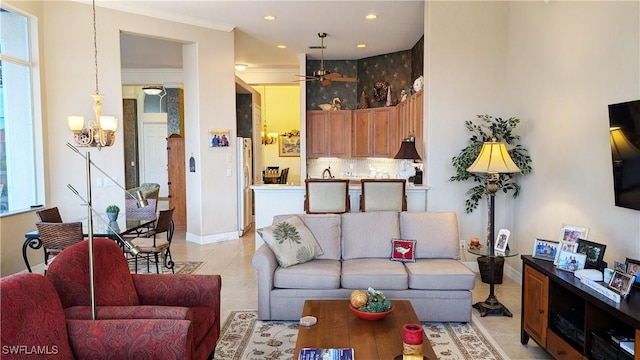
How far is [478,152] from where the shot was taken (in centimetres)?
479

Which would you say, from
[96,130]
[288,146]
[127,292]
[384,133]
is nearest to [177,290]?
[127,292]

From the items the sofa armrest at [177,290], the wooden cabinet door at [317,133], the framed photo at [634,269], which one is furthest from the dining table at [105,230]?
the wooden cabinet door at [317,133]

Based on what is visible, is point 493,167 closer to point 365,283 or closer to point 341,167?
point 365,283

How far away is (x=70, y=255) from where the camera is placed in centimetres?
220

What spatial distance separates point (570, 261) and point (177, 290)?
104 inches

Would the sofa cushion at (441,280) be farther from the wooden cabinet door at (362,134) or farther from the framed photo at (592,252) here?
the wooden cabinet door at (362,134)

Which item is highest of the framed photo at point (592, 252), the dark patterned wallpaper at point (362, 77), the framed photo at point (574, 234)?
the dark patterned wallpaper at point (362, 77)

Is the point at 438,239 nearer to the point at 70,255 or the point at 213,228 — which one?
the point at 70,255

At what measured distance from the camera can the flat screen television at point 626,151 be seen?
105 inches

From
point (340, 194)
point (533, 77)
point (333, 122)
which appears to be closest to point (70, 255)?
point (340, 194)

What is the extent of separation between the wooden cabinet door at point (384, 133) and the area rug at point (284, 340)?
477cm

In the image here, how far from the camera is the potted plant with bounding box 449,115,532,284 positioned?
4.60m

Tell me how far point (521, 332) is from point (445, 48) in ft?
11.1

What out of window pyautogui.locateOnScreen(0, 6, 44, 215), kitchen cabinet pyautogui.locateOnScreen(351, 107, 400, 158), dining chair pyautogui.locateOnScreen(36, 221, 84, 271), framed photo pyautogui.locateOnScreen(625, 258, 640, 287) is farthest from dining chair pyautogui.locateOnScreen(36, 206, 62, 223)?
kitchen cabinet pyautogui.locateOnScreen(351, 107, 400, 158)
